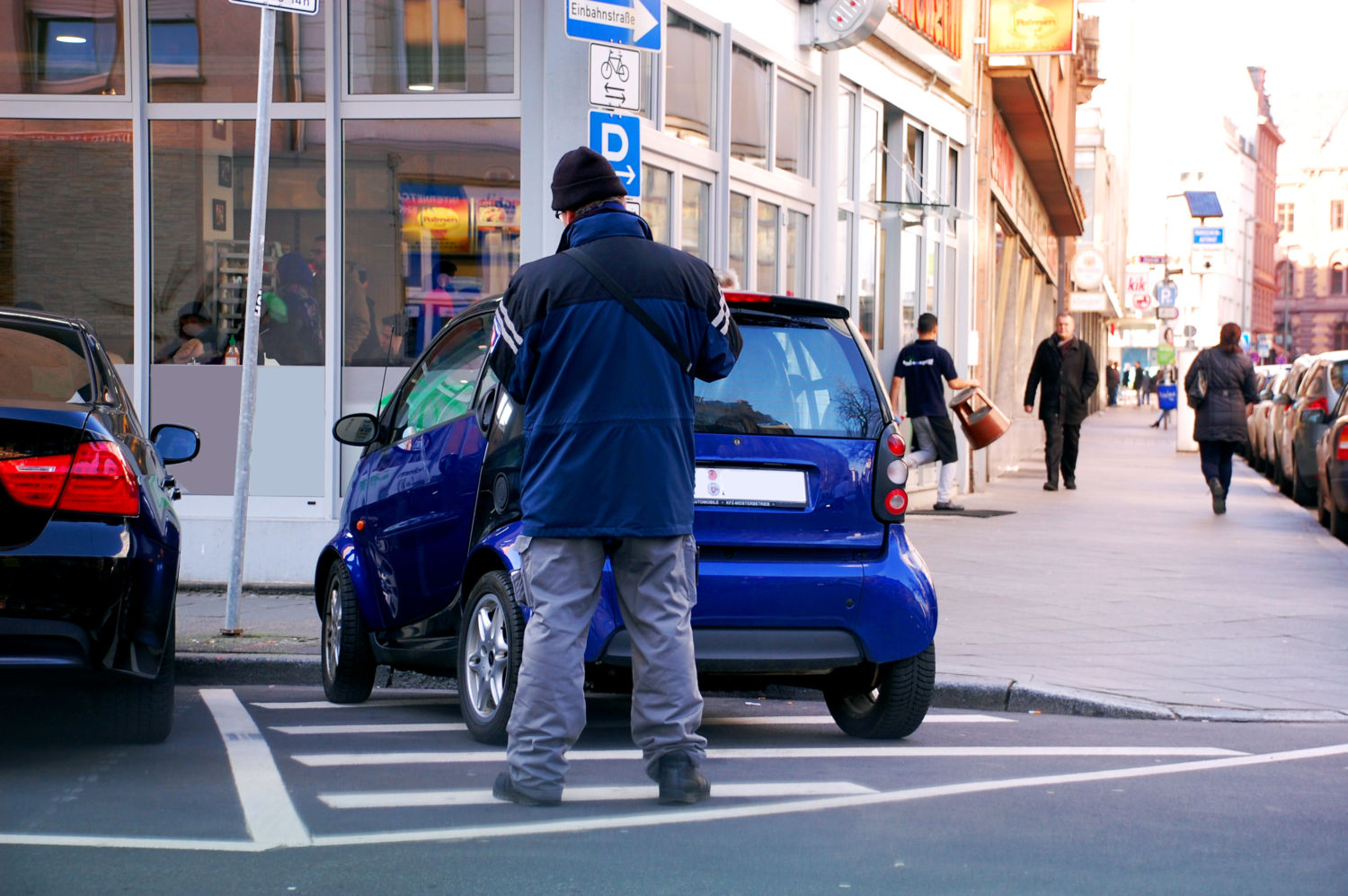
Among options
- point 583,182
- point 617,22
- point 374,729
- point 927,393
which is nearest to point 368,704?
point 374,729

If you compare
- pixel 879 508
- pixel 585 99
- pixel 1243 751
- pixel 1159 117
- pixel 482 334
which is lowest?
pixel 1243 751

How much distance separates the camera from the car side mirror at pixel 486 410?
19.6 ft

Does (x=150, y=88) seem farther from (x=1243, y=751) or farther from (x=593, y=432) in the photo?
(x=1243, y=751)

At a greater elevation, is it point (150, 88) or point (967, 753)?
point (150, 88)

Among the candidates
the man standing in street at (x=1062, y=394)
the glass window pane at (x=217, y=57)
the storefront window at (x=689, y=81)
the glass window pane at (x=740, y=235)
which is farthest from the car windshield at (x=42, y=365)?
the man standing in street at (x=1062, y=394)

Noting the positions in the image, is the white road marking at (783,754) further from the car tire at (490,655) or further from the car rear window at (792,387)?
the car rear window at (792,387)

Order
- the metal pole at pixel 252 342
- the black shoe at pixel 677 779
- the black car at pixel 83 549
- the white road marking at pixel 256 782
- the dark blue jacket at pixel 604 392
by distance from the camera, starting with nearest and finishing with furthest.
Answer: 1. the white road marking at pixel 256 782
2. the dark blue jacket at pixel 604 392
3. the black shoe at pixel 677 779
4. the black car at pixel 83 549
5. the metal pole at pixel 252 342

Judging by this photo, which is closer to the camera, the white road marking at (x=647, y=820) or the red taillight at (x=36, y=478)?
the white road marking at (x=647, y=820)

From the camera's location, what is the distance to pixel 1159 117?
310 ft

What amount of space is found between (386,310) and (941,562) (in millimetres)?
4203

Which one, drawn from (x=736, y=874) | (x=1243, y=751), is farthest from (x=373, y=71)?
(x=736, y=874)

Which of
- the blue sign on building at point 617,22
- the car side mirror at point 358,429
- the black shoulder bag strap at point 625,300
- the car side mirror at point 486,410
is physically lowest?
the car side mirror at point 358,429

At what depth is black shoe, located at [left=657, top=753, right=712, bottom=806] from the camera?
4977 millimetres

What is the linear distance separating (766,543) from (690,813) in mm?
1161
